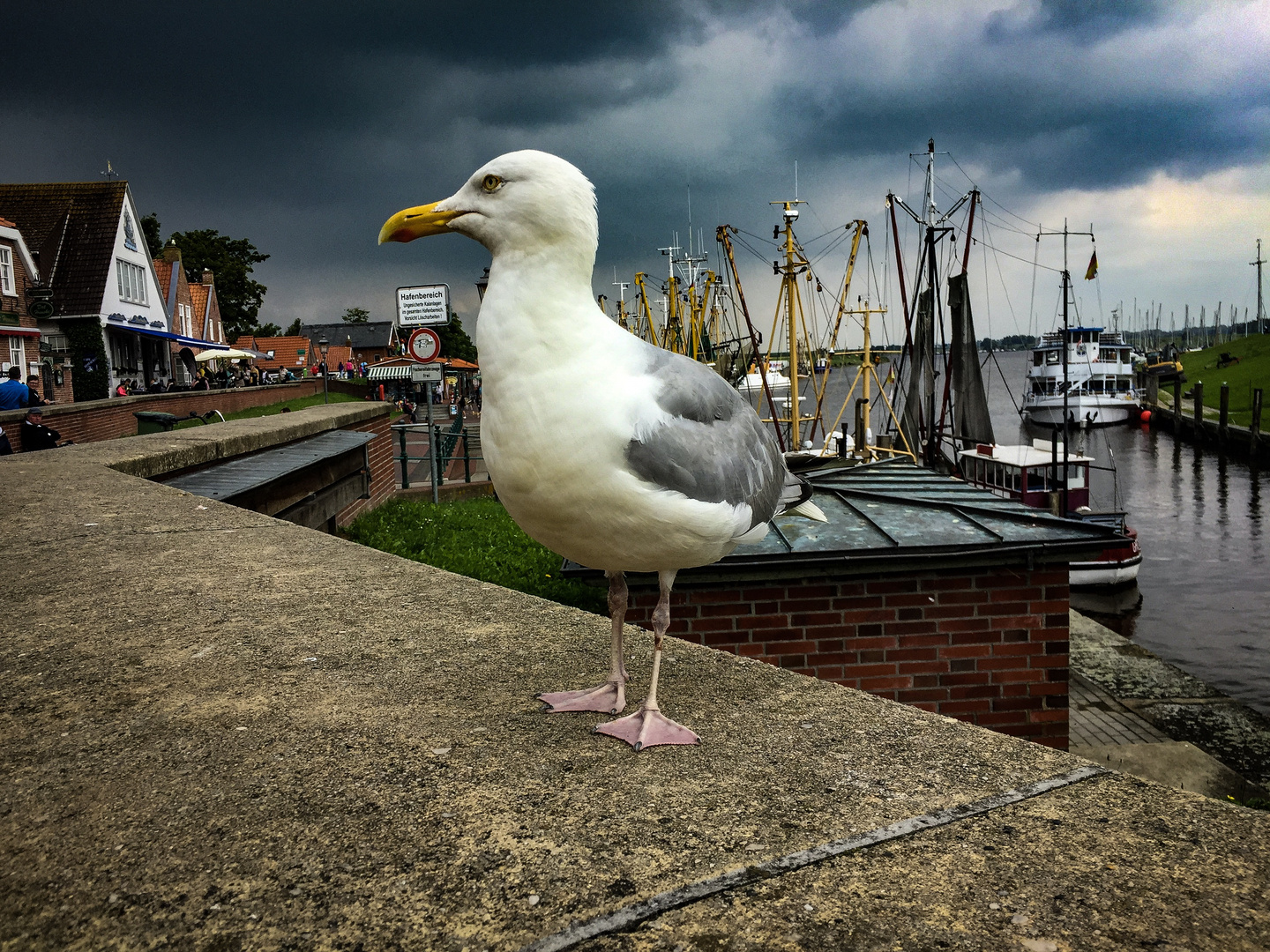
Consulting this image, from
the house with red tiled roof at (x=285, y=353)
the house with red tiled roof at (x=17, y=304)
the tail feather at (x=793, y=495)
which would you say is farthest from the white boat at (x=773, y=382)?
the tail feather at (x=793, y=495)

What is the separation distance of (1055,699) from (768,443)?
4.66 m

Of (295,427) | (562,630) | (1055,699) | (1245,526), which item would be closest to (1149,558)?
(1245,526)

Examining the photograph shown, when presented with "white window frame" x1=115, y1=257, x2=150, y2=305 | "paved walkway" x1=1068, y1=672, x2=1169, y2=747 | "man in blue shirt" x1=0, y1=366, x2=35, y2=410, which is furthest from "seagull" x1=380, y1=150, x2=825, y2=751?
"white window frame" x1=115, y1=257, x2=150, y2=305

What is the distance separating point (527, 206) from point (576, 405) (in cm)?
60

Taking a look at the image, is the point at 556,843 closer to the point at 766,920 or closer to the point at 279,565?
the point at 766,920

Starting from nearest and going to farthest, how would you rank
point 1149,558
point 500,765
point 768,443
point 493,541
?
1. point 500,765
2. point 768,443
3. point 493,541
4. point 1149,558

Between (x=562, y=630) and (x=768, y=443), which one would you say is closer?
(x=768, y=443)

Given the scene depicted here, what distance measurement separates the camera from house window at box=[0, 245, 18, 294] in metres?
28.0

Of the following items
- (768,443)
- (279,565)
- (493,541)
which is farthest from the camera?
(493,541)

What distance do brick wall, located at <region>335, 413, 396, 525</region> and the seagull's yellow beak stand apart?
8144 mm

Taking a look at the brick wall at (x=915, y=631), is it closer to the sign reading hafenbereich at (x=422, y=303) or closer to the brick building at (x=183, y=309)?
the sign reading hafenbereich at (x=422, y=303)

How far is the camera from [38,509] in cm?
532

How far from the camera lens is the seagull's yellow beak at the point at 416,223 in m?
2.46

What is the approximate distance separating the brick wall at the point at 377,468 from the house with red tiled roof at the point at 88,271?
2370cm
